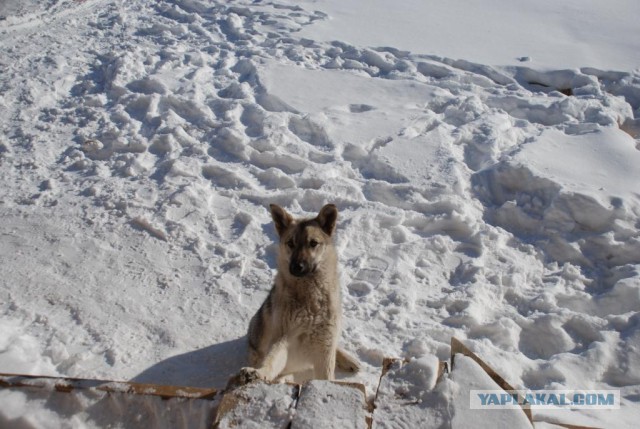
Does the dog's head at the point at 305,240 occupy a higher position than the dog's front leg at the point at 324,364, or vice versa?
the dog's head at the point at 305,240

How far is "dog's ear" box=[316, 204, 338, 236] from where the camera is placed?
4602 millimetres

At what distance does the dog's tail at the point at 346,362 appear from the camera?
459 centimetres

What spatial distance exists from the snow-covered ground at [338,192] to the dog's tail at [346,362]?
0.29 meters

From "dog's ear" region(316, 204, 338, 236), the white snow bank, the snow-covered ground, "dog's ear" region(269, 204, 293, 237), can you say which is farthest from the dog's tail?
the white snow bank

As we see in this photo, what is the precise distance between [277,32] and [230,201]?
21.1 ft

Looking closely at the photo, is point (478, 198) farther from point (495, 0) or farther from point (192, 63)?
point (495, 0)

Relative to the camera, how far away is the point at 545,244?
6.04 meters

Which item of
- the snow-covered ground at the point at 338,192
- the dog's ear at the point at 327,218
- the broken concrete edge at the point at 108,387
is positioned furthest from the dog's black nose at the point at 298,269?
the broken concrete edge at the point at 108,387

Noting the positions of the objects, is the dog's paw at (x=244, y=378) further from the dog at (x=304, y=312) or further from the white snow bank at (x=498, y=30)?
the white snow bank at (x=498, y=30)

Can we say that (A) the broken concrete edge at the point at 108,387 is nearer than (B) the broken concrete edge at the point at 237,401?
No

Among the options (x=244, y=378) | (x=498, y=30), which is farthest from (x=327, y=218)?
(x=498, y=30)

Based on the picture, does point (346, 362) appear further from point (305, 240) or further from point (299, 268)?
point (305, 240)

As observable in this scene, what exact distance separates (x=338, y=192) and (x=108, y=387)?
13.8 feet

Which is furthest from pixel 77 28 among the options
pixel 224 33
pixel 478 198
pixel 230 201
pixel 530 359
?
pixel 530 359
